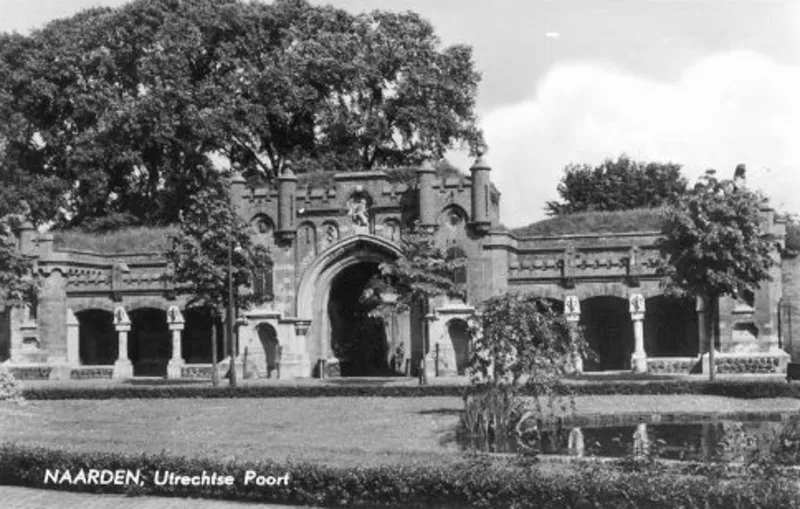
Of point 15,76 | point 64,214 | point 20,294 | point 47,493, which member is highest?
point 15,76

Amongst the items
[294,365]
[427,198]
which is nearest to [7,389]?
[294,365]

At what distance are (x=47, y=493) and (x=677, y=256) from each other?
21.1m

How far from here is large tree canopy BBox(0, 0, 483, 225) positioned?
165 ft

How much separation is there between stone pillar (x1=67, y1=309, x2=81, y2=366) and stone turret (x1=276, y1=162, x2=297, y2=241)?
10.6 meters

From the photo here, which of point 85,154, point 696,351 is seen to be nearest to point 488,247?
point 696,351

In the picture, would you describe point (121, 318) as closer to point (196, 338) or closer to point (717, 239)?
point (196, 338)

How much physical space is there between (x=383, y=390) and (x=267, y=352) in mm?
12224

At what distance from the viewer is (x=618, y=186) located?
68.6m

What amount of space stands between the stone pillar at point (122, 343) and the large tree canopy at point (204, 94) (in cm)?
1140

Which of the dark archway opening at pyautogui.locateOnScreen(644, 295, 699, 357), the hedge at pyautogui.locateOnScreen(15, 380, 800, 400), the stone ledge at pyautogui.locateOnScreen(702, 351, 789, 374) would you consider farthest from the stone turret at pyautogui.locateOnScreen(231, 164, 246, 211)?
the stone ledge at pyautogui.locateOnScreen(702, 351, 789, 374)

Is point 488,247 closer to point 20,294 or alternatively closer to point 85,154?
point 20,294

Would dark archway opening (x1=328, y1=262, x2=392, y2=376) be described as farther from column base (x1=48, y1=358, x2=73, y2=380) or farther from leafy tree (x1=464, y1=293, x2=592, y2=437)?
leafy tree (x1=464, y1=293, x2=592, y2=437)

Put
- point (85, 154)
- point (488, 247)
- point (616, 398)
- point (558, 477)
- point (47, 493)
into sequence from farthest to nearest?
point (85, 154), point (488, 247), point (616, 398), point (47, 493), point (558, 477)

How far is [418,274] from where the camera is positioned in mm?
32469
